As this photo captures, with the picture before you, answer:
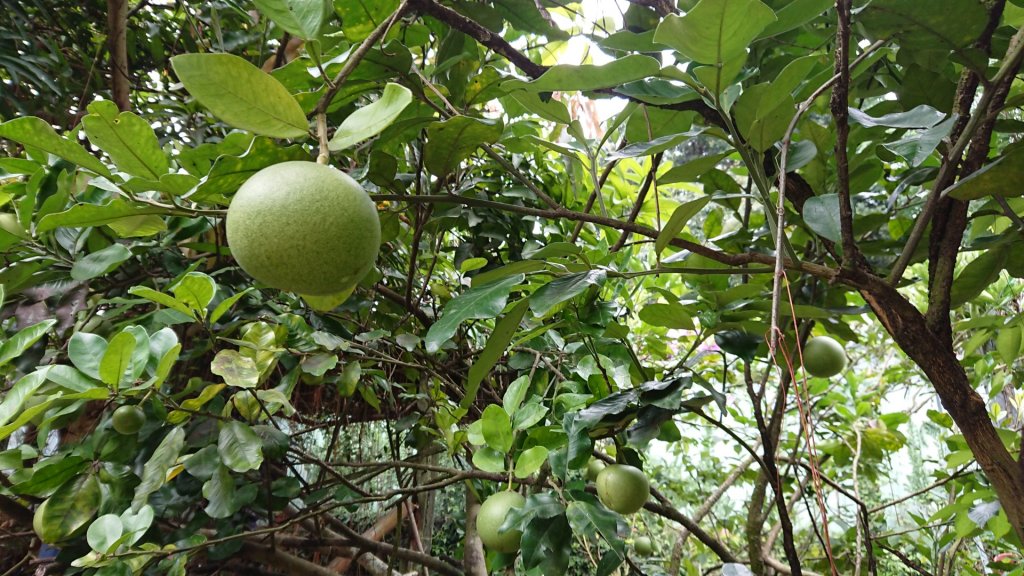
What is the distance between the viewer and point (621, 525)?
77 cm

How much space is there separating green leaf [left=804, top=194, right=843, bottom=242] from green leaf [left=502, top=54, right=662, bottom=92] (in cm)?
27

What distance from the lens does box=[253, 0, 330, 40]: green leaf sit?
48cm

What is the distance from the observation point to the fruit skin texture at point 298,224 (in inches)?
17.2

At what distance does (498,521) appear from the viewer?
73 centimetres

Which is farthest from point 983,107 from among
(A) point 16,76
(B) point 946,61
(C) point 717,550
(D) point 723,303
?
(A) point 16,76

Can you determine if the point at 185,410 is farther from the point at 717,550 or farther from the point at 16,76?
the point at 16,76

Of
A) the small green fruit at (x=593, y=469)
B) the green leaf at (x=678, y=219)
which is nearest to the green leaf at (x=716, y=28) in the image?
the green leaf at (x=678, y=219)

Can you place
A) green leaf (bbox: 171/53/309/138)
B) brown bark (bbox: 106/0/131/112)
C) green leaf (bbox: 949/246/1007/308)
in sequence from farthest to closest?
brown bark (bbox: 106/0/131/112), green leaf (bbox: 949/246/1007/308), green leaf (bbox: 171/53/309/138)

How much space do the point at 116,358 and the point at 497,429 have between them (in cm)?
45

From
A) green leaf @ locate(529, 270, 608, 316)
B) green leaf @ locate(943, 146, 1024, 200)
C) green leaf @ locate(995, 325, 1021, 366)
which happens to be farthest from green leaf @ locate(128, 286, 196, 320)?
green leaf @ locate(995, 325, 1021, 366)

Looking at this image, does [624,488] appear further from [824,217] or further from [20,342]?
[20,342]

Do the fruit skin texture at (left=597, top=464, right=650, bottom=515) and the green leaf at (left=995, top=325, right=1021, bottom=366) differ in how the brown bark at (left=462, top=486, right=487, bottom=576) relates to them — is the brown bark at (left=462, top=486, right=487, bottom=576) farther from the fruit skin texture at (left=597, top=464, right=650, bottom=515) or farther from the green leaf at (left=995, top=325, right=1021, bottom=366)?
the green leaf at (left=995, top=325, right=1021, bottom=366)

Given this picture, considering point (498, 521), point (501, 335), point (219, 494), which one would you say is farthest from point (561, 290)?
point (219, 494)

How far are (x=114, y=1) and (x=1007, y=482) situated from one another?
1.80m
